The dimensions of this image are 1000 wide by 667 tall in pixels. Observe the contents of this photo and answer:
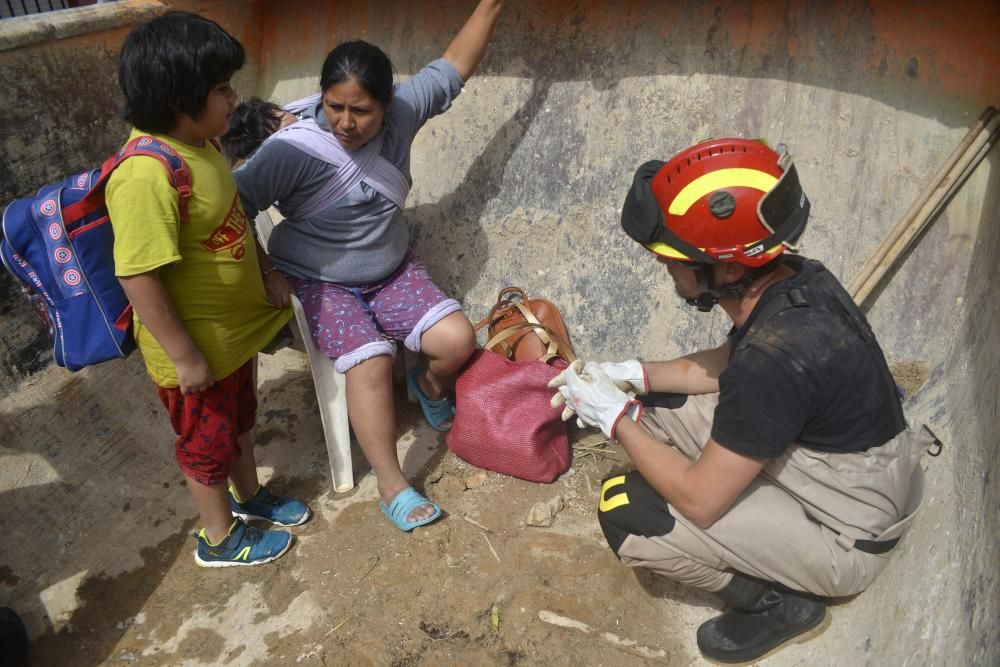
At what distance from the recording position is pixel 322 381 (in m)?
2.67

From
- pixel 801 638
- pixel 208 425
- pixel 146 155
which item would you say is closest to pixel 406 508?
pixel 208 425

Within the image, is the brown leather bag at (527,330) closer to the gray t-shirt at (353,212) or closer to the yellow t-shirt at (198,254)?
the gray t-shirt at (353,212)

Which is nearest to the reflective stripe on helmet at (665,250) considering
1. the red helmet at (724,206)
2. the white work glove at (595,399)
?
the red helmet at (724,206)

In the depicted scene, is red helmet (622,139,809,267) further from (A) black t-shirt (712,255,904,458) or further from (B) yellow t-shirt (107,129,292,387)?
(B) yellow t-shirt (107,129,292,387)

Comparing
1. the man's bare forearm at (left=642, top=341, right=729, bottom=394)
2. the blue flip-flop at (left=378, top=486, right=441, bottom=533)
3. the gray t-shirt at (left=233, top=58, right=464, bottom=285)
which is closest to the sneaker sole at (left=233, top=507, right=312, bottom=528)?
the blue flip-flop at (left=378, top=486, right=441, bottom=533)

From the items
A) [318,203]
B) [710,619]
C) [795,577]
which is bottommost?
[710,619]

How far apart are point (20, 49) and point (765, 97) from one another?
9.33 ft

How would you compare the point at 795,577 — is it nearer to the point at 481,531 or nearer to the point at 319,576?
the point at 481,531

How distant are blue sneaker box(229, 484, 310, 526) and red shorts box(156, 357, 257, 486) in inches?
12.7

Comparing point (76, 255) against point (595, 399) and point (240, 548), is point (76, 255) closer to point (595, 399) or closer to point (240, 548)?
point (240, 548)

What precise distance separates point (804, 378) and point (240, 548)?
1844mm

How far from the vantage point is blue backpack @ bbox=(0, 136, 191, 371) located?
184 cm

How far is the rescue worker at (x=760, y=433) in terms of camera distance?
1.70 meters

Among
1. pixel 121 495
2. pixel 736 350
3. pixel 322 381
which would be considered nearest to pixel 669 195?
pixel 736 350
